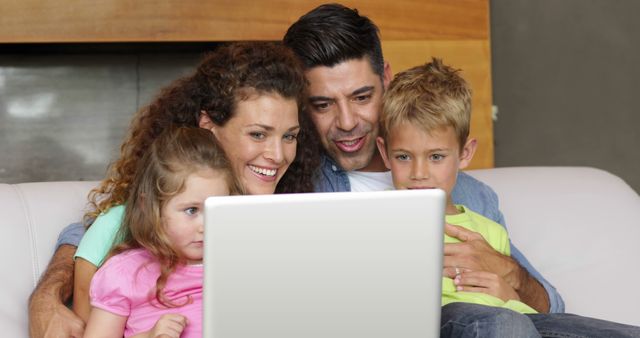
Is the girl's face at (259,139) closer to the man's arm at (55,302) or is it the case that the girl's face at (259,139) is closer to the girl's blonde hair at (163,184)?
the girl's blonde hair at (163,184)

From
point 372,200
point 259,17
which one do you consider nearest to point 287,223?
point 372,200

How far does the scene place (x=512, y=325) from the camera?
1522 mm

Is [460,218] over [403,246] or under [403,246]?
over

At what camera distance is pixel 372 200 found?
129cm

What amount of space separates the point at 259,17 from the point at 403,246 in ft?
6.74

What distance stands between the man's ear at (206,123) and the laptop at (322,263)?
0.83 meters

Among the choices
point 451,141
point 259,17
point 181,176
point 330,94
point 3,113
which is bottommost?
point 181,176

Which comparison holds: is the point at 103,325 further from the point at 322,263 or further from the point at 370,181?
the point at 370,181

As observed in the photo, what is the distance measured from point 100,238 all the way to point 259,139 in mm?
383

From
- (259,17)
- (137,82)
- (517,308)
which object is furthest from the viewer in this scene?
(137,82)

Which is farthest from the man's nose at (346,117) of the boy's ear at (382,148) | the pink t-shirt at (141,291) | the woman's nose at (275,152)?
the pink t-shirt at (141,291)

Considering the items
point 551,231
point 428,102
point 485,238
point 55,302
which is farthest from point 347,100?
point 55,302

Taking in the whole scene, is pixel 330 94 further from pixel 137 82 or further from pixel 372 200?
pixel 137 82

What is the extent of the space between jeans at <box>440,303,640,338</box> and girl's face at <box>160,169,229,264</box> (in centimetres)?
46
